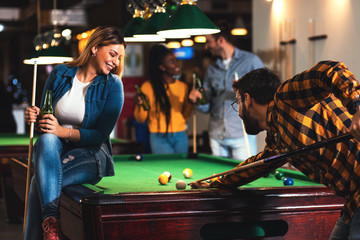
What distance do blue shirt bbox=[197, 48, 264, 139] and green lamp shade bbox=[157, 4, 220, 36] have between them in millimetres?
Answer: 1838

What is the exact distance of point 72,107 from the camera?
3.24 meters

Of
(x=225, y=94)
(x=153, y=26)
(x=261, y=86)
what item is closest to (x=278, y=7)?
(x=225, y=94)

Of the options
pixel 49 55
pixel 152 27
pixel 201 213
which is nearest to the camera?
pixel 201 213

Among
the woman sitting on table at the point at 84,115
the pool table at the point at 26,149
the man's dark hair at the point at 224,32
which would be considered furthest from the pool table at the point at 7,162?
the woman sitting on table at the point at 84,115

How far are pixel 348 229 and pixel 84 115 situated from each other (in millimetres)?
1656

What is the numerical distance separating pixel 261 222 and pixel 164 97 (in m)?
2.78

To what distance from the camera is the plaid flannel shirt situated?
1.97 metres

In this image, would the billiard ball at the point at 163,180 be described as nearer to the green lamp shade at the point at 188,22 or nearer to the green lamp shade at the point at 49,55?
the green lamp shade at the point at 188,22

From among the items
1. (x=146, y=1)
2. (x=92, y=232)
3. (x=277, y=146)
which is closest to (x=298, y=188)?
(x=277, y=146)

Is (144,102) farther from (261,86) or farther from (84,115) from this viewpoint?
(261,86)

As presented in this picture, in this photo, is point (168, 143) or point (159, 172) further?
point (168, 143)

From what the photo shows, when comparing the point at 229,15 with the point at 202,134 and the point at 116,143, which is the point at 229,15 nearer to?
the point at 202,134

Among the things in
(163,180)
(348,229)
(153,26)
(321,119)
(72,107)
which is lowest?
(163,180)

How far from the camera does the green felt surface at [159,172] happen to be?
3.05m
